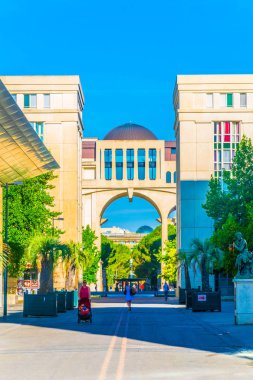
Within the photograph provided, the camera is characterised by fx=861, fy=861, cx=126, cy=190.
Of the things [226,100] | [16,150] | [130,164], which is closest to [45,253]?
[16,150]

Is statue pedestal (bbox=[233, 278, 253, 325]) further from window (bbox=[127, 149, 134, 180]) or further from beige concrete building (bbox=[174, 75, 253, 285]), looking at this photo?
window (bbox=[127, 149, 134, 180])

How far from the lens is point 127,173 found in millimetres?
145625

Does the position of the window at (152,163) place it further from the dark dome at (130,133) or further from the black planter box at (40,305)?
the black planter box at (40,305)

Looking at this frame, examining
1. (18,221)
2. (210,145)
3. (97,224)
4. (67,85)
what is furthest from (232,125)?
(97,224)

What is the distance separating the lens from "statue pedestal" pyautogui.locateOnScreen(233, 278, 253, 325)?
3194cm

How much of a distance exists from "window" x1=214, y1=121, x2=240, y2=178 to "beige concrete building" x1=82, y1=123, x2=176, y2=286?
168ft

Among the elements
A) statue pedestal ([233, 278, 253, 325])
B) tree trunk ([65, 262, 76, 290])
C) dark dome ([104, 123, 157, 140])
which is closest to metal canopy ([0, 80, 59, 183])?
tree trunk ([65, 262, 76, 290])

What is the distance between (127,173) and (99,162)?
511cm

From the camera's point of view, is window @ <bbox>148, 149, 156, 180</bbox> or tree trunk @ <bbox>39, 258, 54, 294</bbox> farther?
window @ <bbox>148, 149, 156, 180</bbox>

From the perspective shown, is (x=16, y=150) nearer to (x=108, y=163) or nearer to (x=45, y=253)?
(x=45, y=253)

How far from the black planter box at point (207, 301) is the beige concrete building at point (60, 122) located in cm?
4732

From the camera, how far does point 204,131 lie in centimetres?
9131

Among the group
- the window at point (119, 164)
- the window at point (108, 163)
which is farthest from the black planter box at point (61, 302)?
the window at point (119, 164)

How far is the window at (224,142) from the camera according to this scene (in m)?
91.2
